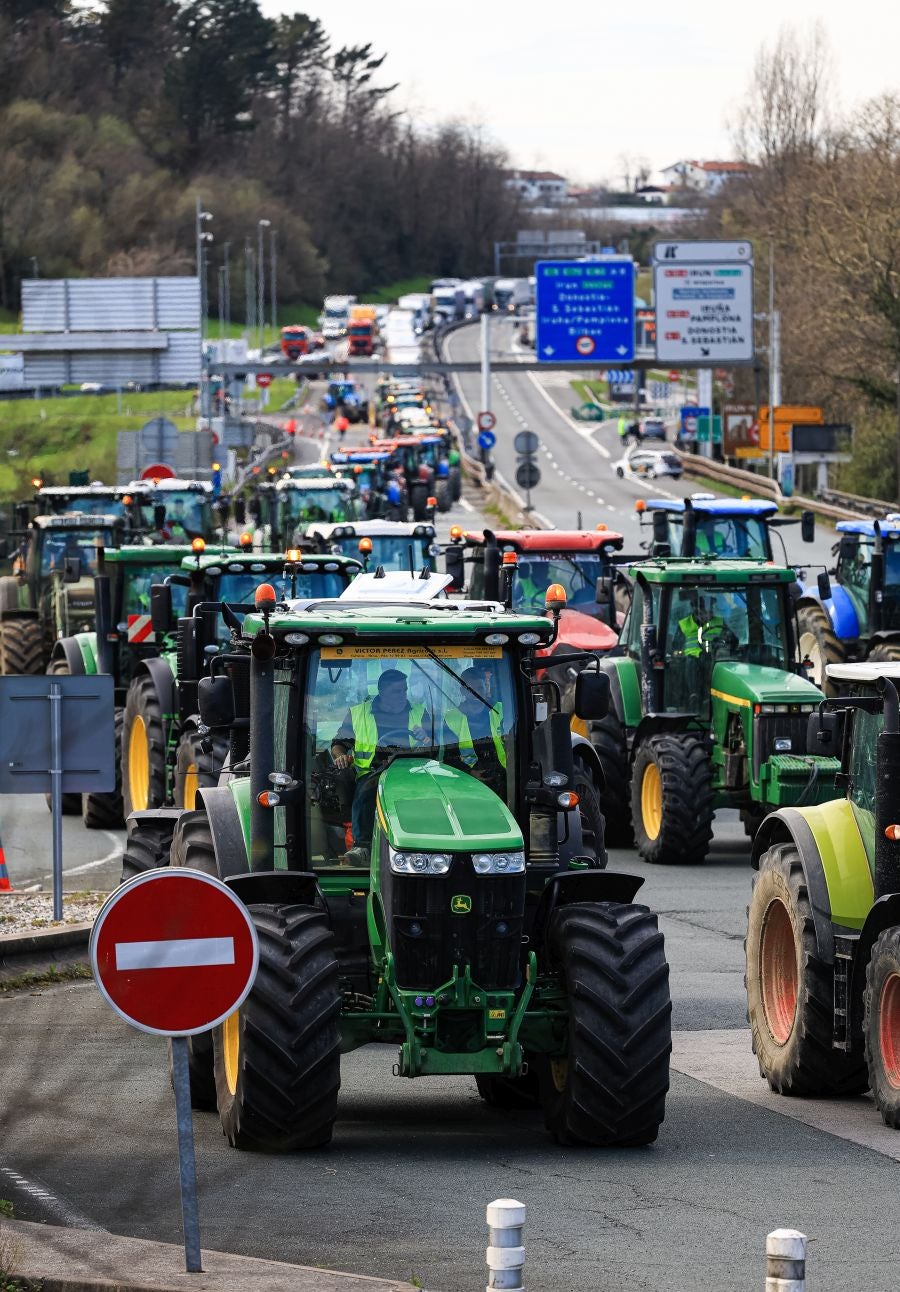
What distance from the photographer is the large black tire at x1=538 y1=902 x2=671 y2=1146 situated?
9.99m

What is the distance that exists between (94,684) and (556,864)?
629cm

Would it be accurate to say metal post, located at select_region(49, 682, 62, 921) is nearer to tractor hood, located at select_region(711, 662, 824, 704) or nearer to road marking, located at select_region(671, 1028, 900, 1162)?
road marking, located at select_region(671, 1028, 900, 1162)

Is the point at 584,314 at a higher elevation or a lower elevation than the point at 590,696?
higher

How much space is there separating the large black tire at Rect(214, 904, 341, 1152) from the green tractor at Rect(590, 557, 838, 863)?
35.1ft

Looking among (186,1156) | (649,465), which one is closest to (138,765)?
(186,1156)

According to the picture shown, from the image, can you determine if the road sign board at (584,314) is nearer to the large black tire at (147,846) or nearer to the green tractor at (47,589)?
the green tractor at (47,589)

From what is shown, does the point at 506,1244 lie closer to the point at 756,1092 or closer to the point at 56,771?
the point at 756,1092

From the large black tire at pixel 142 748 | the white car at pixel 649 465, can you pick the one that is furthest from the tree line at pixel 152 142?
the large black tire at pixel 142 748

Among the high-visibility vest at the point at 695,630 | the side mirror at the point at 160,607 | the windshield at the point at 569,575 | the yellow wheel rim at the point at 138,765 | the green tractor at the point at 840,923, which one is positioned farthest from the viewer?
the windshield at the point at 569,575

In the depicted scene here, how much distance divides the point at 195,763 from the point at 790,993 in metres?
7.00

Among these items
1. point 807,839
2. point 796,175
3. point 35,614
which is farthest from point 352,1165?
point 796,175

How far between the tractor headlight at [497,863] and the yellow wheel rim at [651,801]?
37.5ft

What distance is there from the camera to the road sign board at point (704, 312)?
63.6m

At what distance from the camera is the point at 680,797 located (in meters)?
20.8
